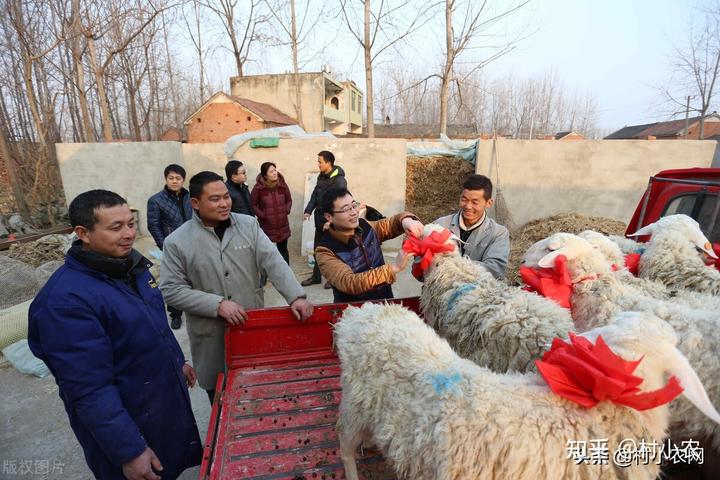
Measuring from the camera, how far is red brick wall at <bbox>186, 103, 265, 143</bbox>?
23500 mm

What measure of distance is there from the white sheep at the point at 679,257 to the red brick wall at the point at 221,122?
77.4 feet

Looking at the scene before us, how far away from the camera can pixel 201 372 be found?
2863 millimetres

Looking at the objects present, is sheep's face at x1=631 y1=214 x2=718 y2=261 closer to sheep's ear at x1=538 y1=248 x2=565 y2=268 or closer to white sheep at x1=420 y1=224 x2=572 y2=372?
sheep's ear at x1=538 y1=248 x2=565 y2=268

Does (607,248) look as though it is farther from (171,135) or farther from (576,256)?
(171,135)

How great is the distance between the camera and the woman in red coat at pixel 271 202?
20.5ft

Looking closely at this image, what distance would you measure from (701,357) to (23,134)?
19090mm

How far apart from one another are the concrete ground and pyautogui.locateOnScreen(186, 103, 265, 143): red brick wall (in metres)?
21.6

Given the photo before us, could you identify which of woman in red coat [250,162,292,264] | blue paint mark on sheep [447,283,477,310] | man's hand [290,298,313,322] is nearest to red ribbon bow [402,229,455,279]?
blue paint mark on sheep [447,283,477,310]

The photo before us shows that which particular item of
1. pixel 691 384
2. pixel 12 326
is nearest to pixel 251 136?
pixel 12 326

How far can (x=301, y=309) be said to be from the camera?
2.70 meters

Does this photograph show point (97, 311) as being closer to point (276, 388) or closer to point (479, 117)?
point (276, 388)

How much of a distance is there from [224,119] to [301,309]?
79.4 feet

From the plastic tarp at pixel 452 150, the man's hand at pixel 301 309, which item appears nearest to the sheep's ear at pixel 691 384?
the man's hand at pixel 301 309

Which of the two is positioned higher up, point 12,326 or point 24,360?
point 12,326
